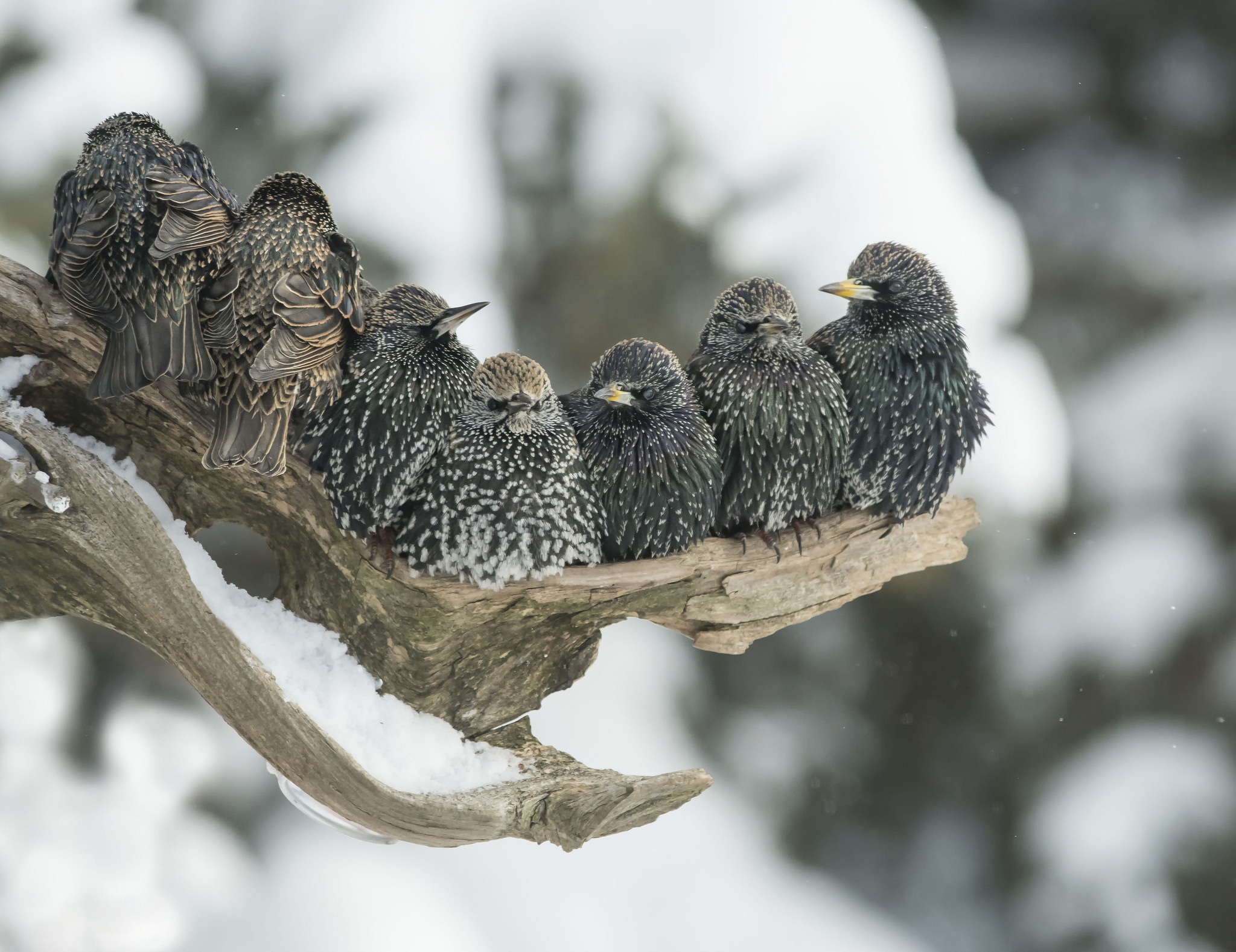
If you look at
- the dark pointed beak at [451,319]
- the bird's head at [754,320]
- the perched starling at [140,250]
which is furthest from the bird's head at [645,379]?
the perched starling at [140,250]

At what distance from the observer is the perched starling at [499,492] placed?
4.81ft

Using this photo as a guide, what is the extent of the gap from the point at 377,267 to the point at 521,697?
1.74m

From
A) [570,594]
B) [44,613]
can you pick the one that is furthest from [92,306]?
[570,594]

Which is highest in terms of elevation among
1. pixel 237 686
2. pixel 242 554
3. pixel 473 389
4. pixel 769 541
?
pixel 242 554

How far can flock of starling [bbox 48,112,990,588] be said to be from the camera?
1399 millimetres

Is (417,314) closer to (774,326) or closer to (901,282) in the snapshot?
(774,326)

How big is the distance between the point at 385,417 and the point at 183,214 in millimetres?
410

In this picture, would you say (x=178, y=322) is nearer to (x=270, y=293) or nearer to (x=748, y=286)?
(x=270, y=293)

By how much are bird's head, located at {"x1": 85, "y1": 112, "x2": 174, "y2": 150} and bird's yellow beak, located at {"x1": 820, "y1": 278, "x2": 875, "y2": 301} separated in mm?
1111

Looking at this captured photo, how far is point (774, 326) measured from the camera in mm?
1618

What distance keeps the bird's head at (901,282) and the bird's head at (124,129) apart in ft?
3.77

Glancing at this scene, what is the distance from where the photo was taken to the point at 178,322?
4.57 ft

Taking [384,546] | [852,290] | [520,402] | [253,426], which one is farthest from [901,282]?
[253,426]

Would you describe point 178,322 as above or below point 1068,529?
below
